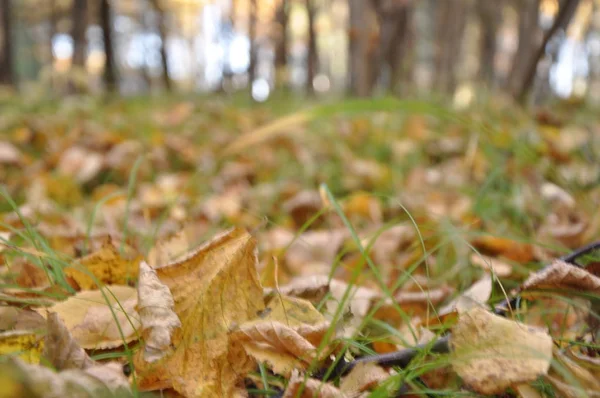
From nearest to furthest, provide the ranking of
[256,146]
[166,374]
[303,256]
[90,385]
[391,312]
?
[90,385]
[166,374]
[391,312]
[303,256]
[256,146]

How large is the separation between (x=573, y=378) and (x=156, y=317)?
1.32 feet

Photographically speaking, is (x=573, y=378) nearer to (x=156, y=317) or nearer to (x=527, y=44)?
(x=156, y=317)

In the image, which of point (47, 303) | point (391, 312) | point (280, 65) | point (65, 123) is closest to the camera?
point (47, 303)

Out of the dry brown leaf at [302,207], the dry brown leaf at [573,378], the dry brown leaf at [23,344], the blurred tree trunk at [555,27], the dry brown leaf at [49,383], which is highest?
the blurred tree trunk at [555,27]

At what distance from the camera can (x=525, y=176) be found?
6.01 feet

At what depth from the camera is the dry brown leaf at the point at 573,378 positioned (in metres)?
0.52

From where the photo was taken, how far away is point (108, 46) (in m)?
5.73

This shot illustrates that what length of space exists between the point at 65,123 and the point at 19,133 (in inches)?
19.4

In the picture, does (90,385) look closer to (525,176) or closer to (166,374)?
(166,374)

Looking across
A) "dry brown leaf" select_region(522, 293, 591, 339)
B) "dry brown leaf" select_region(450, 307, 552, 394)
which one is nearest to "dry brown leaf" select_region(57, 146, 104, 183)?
"dry brown leaf" select_region(522, 293, 591, 339)

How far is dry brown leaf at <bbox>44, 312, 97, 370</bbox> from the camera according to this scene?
532 millimetres

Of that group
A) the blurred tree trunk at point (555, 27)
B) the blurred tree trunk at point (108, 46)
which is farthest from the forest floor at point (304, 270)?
the blurred tree trunk at point (108, 46)

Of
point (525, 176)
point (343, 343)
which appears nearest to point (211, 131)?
point (525, 176)

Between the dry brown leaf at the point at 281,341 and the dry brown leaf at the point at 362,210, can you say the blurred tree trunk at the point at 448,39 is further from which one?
the dry brown leaf at the point at 281,341
